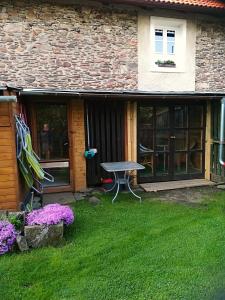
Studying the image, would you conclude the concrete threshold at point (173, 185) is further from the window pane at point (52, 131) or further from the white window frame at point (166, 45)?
the white window frame at point (166, 45)

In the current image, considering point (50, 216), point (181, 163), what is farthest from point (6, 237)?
point (181, 163)

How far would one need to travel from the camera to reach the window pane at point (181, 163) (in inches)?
325

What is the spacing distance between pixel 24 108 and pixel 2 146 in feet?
8.05

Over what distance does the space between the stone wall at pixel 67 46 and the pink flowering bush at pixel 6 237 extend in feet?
13.5

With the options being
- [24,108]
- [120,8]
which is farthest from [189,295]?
[120,8]

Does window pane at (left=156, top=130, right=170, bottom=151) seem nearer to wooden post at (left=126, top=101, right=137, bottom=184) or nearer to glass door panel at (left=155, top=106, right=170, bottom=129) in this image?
glass door panel at (left=155, top=106, right=170, bottom=129)

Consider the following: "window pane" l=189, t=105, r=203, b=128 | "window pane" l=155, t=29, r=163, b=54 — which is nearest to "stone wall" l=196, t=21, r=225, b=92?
"window pane" l=189, t=105, r=203, b=128

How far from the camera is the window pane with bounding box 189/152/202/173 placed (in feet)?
27.6

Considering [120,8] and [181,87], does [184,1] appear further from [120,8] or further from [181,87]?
[181,87]

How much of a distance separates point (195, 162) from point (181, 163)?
53 cm

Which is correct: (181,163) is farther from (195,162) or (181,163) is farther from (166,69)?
(166,69)

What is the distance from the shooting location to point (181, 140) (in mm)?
8234

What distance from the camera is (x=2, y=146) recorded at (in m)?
4.49

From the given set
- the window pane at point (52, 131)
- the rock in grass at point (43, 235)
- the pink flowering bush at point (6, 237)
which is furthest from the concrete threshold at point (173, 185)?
the pink flowering bush at point (6, 237)
